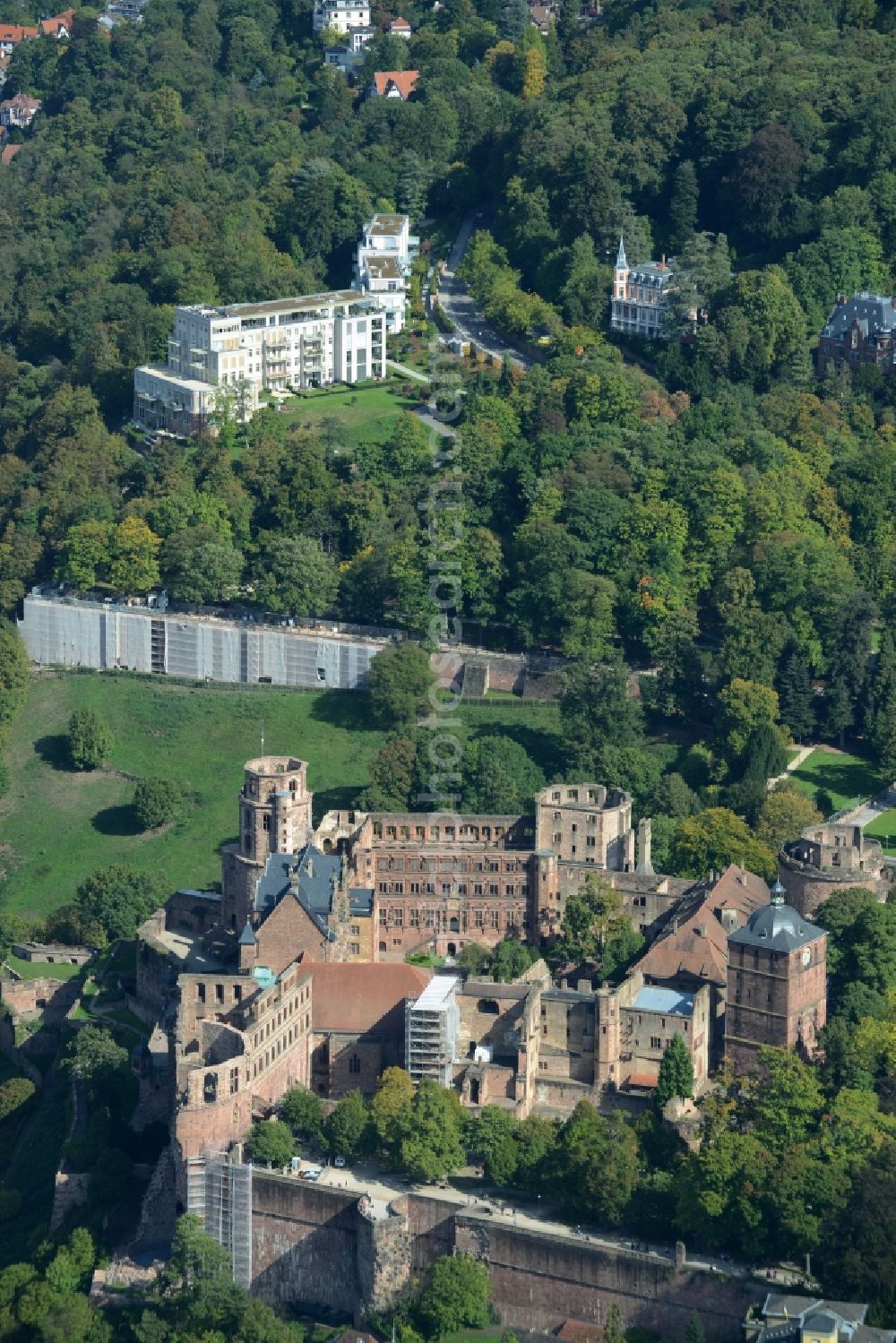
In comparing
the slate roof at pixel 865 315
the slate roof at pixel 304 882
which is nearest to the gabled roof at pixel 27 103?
the slate roof at pixel 865 315

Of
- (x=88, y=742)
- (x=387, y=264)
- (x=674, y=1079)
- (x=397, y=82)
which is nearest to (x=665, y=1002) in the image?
(x=674, y=1079)

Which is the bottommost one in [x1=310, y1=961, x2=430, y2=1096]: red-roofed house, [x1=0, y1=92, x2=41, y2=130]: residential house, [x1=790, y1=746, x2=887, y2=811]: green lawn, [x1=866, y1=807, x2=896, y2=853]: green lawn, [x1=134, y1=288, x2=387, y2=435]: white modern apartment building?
[x1=310, y1=961, x2=430, y2=1096]: red-roofed house

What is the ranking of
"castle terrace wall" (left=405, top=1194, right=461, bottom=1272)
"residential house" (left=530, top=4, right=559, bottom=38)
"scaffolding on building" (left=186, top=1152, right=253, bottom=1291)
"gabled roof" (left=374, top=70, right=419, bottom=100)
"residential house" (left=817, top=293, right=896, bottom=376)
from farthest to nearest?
"residential house" (left=530, top=4, right=559, bottom=38) < "gabled roof" (left=374, top=70, right=419, bottom=100) < "residential house" (left=817, top=293, right=896, bottom=376) < "scaffolding on building" (left=186, top=1152, right=253, bottom=1291) < "castle terrace wall" (left=405, top=1194, right=461, bottom=1272)

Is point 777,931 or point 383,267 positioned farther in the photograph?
point 383,267

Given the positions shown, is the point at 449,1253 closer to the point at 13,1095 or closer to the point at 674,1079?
the point at 674,1079

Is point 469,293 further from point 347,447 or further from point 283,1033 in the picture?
point 283,1033

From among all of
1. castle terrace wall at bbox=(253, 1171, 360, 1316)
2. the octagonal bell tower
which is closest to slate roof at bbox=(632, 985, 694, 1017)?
castle terrace wall at bbox=(253, 1171, 360, 1316)

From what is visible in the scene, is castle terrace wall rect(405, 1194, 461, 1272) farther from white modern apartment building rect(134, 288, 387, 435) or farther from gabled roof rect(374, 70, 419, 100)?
gabled roof rect(374, 70, 419, 100)

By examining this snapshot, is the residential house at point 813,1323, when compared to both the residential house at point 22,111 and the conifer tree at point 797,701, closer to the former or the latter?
the conifer tree at point 797,701
